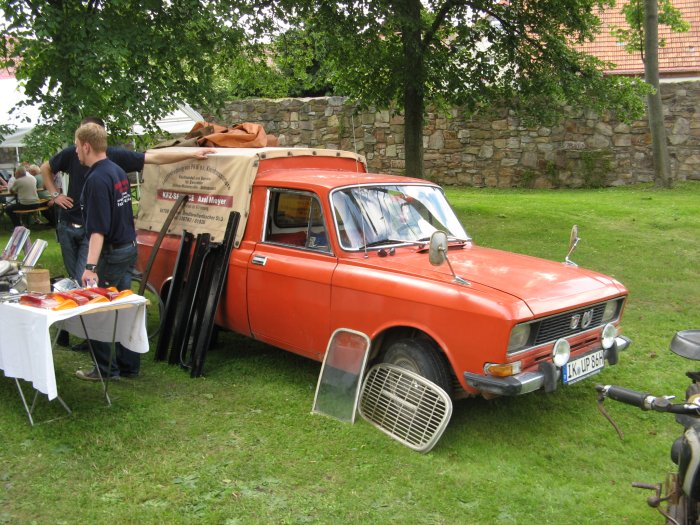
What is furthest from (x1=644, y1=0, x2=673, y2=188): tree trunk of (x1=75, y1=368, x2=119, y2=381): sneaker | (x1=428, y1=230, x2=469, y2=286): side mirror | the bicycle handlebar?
the bicycle handlebar

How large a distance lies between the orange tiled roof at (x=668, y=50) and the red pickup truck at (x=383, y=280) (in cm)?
1781

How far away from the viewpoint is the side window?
16.9ft

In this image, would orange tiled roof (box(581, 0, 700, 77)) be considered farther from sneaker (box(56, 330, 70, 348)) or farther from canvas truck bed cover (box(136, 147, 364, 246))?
sneaker (box(56, 330, 70, 348))

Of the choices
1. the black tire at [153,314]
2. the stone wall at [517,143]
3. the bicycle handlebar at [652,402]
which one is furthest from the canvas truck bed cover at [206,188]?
the stone wall at [517,143]

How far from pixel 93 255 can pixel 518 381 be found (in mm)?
3041

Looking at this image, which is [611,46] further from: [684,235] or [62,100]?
[62,100]

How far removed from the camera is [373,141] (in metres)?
18.1

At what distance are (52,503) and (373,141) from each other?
1532cm

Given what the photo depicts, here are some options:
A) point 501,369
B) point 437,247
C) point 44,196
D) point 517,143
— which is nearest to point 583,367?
point 501,369

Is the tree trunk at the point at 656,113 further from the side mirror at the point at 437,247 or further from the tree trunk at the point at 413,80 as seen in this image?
the side mirror at the point at 437,247

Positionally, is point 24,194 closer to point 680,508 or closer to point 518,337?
point 518,337

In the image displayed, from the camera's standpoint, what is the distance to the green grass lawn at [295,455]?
357 cm

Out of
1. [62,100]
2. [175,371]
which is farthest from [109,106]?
[175,371]

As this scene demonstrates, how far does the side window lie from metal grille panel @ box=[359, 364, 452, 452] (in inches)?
42.0
